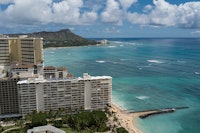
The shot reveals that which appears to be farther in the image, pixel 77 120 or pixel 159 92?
pixel 159 92

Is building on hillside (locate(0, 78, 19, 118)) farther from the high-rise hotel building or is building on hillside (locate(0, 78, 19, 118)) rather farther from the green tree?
the green tree

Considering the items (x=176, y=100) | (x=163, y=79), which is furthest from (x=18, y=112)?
(x=163, y=79)

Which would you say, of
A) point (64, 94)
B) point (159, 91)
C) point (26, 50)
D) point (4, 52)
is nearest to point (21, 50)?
point (26, 50)

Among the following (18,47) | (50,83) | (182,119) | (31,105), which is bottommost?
(182,119)

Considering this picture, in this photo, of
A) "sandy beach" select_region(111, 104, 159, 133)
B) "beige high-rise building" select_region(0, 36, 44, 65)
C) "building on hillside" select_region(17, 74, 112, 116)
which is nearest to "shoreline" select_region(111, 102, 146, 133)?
"sandy beach" select_region(111, 104, 159, 133)

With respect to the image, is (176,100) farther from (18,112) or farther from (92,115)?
(18,112)

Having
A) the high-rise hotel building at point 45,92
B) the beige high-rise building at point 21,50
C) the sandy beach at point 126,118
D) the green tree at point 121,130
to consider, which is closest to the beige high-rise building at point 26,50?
the beige high-rise building at point 21,50
